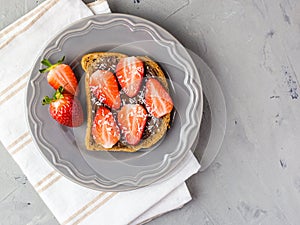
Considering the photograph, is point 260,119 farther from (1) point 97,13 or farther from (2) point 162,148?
(1) point 97,13

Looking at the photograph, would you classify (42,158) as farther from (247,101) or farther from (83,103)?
(247,101)

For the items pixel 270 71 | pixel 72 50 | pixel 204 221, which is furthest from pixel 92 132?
pixel 270 71

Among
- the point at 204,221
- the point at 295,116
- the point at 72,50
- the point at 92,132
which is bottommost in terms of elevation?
the point at 204,221

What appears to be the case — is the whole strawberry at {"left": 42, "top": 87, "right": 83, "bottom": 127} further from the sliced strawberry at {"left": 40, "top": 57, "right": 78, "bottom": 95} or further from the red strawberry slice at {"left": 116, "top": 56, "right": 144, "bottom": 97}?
the red strawberry slice at {"left": 116, "top": 56, "right": 144, "bottom": 97}

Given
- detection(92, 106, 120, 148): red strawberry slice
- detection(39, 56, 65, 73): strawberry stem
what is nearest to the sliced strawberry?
detection(39, 56, 65, 73): strawberry stem

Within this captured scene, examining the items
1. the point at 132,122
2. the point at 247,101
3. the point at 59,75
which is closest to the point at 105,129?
the point at 132,122

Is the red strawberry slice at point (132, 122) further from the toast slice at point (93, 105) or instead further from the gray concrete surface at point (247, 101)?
the gray concrete surface at point (247, 101)

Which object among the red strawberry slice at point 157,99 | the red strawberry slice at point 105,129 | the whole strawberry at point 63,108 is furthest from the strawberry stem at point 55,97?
the red strawberry slice at point 157,99
